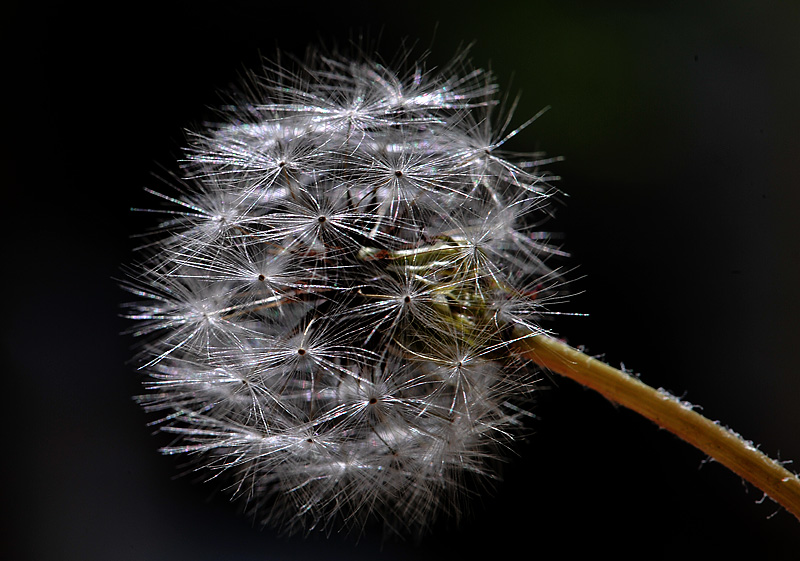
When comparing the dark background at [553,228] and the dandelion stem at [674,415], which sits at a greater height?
the dark background at [553,228]

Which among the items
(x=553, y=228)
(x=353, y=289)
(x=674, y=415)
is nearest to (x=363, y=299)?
(x=353, y=289)

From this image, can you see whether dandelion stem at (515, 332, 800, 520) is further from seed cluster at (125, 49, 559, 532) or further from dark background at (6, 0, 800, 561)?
dark background at (6, 0, 800, 561)

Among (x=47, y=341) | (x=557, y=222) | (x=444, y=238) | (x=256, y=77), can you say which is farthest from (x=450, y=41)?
(x=47, y=341)

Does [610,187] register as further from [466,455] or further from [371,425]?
[371,425]

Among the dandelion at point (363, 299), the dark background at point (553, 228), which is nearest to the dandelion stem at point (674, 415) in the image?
the dandelion at point (363, 299)

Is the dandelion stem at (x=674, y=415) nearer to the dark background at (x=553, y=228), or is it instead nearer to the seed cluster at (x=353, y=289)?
the seed cluster at (x=353, y=289)

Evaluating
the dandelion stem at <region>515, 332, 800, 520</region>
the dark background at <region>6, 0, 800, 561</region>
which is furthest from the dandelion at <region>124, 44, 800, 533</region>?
the dark background at <region>6, 0, 800, 561</region>
